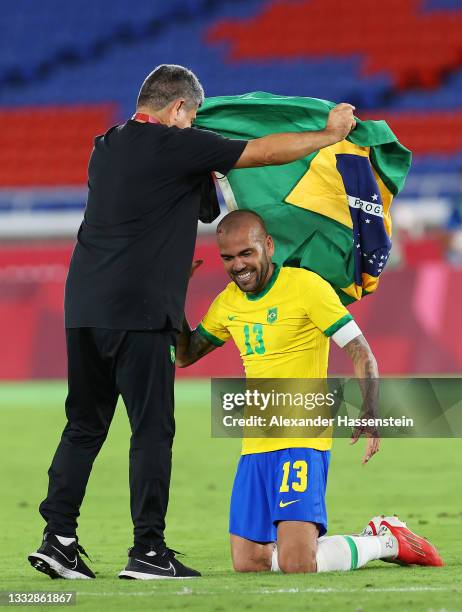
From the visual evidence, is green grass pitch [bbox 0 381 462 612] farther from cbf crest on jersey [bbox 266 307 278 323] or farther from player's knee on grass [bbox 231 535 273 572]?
cbf crest on jersey [bbox 266 307 278 323]

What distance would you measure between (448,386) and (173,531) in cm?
164

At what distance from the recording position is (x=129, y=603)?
4.26m

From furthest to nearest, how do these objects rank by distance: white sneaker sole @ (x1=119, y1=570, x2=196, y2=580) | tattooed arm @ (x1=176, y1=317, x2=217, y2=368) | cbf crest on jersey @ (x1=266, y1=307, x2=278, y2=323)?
tattooed arm @ (x1=176, y1=317, x2=217, y2=368)
cbf crest on jersey @ (x1=266, y1=307, x2=278, y2=323)
white sneaker sole @ (x1=119, y1=570, x2=196, y2=580)

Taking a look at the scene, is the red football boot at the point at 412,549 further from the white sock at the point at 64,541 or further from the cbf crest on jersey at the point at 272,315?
the white sock at the point at 64,541

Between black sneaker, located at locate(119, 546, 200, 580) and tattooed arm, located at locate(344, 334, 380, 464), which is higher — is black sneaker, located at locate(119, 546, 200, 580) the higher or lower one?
the lower one

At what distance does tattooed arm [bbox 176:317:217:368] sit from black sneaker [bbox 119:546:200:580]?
3.30ft

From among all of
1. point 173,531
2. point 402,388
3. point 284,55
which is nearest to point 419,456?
point 173,531

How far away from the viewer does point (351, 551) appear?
537 cm

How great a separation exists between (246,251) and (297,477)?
3.12 feet

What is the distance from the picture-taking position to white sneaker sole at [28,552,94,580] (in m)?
4.95

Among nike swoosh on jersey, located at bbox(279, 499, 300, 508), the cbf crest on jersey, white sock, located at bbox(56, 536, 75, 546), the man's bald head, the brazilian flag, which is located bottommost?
white sock, located at bbox(56, 536, 75, 546)

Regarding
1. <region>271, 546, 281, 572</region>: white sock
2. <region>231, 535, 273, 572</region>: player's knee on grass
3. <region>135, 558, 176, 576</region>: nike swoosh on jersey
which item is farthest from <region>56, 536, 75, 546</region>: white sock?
<region>271, 546, 281, 572</region>: white sock

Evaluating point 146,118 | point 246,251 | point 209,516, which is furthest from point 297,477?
point 209,516

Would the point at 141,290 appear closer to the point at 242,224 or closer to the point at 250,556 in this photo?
the point at 242,224
